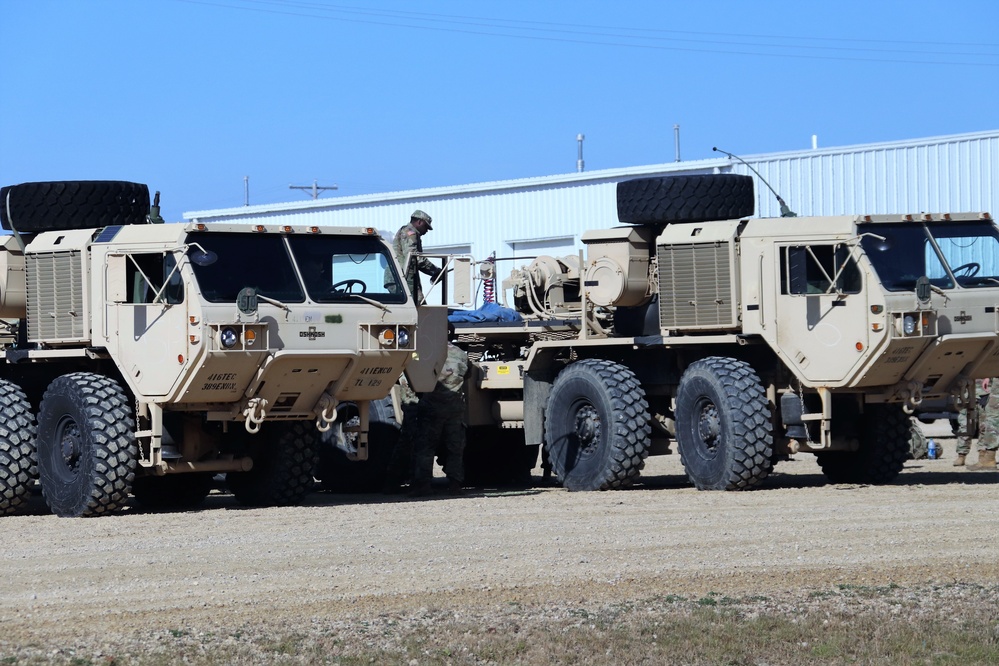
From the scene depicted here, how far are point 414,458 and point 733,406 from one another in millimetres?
3262

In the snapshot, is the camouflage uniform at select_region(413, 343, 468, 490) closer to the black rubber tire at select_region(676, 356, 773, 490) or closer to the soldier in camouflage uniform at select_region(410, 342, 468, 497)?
the soldier in camouflage uniform at select_region(410, 342, 468, 497)

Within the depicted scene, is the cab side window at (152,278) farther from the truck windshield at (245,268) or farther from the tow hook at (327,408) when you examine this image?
the tow hook at (327,408)

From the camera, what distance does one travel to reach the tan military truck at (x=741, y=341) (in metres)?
16.0

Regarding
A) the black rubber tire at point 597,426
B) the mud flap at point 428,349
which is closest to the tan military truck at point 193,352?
the mud flap at point 428,349

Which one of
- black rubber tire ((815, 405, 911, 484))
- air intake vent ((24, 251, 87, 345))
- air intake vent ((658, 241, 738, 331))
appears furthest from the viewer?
black rubber tire ((815, 405, 911, 484))

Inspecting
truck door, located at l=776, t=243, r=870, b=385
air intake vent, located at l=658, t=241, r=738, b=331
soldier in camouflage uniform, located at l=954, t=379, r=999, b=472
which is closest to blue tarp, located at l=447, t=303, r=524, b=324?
air intake vent, located at l=658, t=241, r=738, b=331

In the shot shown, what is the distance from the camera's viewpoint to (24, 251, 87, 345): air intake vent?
50.3 feet

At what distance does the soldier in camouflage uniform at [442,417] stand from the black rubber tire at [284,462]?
5.44ft

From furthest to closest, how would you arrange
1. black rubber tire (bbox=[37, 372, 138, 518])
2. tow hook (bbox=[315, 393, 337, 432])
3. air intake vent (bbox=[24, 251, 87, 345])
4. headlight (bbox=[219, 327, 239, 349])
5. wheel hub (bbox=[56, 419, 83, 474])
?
air intake vent (bbox=[24, 251, 87, 345]), tow hook (bbox=[315, 393, 337, 432]), wheel hub (bbox=[56, 419, 83, 474]), black rubber tire (bbox=[37, 372, 138, 518]), headlight (bbox=[219, 327, 239, 349])

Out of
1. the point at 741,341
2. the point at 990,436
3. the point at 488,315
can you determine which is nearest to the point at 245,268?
the point at 741,341

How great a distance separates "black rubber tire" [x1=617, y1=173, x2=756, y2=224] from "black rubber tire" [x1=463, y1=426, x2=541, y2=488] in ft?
10.4

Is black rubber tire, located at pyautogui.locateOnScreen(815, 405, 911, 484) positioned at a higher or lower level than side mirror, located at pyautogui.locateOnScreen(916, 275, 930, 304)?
lower

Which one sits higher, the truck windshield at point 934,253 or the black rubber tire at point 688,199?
the black rubber tire at point 688,199

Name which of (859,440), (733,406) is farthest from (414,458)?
(859,440)
